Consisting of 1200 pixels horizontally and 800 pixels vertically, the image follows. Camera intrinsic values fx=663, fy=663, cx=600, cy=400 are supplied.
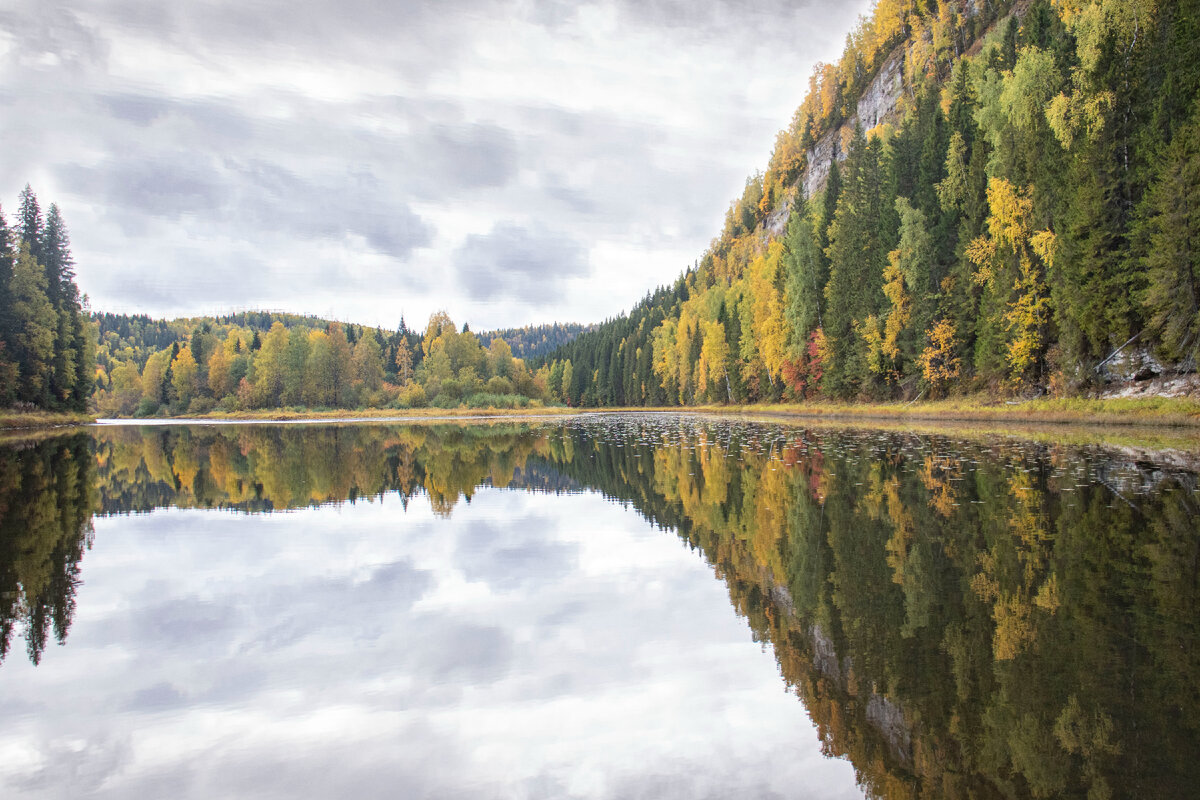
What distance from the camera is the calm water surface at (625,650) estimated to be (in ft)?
13.2

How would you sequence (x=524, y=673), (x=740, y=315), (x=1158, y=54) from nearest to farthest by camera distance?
(x=524, y=673)
(x=1158, y=54)
(x=740, y=315)

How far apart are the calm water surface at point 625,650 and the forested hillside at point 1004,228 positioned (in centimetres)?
1947

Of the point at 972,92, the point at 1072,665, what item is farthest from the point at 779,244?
the point at 1072,665

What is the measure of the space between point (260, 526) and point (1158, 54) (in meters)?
36.9

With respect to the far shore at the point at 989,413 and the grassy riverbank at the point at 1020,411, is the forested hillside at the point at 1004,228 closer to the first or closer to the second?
the grassy riverbank at the point at 1020,411

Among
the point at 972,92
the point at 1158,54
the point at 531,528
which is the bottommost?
the point at 531,528

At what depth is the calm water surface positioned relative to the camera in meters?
4.02

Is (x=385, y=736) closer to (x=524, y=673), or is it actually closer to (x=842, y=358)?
(x=524, y=673)

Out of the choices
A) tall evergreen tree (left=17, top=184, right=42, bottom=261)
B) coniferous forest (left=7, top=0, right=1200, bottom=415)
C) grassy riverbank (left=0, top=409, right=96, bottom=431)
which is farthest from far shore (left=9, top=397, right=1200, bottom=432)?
tall evergreen tree (left=17, top=184, right=42, bottom=261)

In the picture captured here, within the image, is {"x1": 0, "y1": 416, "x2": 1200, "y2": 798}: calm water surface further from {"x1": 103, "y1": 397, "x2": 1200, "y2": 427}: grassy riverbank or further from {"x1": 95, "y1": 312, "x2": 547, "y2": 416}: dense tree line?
{"x1": 95, "y1": 312, "x2": 547, "y2": 416}: dense tree line

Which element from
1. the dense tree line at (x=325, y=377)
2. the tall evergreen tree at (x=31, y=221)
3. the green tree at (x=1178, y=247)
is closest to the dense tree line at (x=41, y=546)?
the green tree at (x=1178, y=247)

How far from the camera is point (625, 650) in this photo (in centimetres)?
598

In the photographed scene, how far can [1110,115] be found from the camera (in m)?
28.3

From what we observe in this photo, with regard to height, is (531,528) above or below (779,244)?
below
